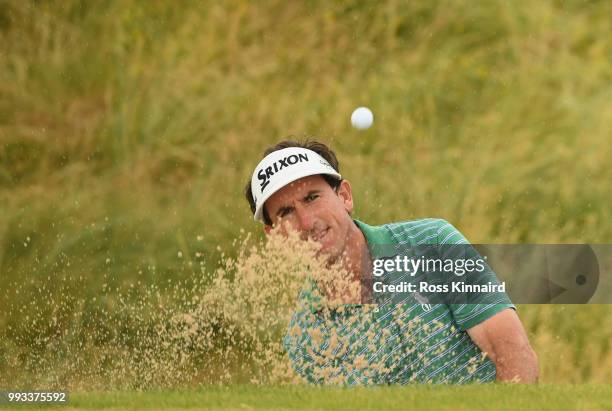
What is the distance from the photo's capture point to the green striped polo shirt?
12.8ft

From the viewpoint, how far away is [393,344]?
393cm

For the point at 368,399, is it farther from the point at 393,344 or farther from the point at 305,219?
the point at 305,219

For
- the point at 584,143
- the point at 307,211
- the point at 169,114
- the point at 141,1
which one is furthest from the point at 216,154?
the point at 307,211

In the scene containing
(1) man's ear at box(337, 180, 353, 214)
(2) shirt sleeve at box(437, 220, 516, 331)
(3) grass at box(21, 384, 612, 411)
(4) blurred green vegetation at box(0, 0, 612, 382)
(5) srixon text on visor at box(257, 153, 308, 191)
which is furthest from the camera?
(4) blurred green vegetation at box(0, 0, 612, 382)

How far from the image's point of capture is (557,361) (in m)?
6.02

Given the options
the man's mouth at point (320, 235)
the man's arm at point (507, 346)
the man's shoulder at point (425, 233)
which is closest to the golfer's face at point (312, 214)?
the man's mouth at point (320, 235)

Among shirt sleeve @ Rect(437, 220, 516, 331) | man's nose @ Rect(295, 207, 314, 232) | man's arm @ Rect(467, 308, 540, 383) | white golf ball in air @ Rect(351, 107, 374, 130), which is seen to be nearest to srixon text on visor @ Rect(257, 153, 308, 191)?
man's nose @ Rect(295, 207, 314, 232)

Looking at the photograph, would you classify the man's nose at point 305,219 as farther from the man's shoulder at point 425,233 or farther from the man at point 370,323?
the man's shoulder at point 425,233

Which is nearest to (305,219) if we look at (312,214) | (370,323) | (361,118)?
(312,214)

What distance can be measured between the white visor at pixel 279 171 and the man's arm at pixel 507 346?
2.44 ft

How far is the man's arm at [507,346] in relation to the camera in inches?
149

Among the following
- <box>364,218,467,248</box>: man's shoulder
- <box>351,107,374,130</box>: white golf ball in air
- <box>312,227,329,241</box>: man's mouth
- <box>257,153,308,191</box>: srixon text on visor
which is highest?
<box>351,107,374,130</box>: white golf ball in air

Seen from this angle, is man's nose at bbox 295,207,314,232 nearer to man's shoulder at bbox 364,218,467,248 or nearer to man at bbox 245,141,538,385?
man at bbox 245,141,538,385

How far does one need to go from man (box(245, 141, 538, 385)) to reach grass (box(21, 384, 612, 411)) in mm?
534
